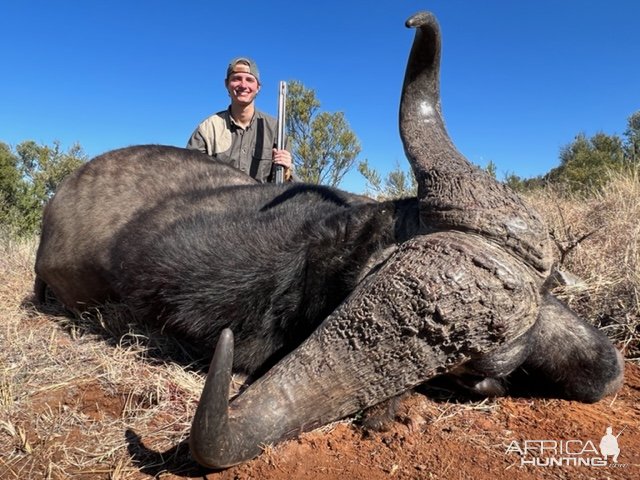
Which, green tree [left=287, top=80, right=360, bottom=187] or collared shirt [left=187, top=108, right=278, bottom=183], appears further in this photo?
green tree [left=287, top=80, right=360, bottom=187]

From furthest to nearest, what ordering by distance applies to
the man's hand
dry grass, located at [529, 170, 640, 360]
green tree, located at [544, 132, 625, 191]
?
1. green tree, located at [544, 132, 625, 191]
2. the man's hand
3. dry grass, located at [529, 170, 640, 360]

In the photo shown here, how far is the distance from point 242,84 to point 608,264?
4448 millimetres

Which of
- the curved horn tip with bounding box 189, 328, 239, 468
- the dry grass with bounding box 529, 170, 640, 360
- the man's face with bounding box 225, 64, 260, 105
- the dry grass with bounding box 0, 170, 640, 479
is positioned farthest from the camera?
the man's face with bounding box 225, 64, 260, 105

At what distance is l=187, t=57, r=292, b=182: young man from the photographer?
6449 mm

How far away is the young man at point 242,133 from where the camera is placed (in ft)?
21.2

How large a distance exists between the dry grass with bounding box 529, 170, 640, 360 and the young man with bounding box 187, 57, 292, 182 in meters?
3.32

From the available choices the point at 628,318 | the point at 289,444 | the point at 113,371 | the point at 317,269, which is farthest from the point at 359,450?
the point at 628,318

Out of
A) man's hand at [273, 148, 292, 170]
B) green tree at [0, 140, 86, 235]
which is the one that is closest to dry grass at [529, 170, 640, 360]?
man's hand at [273, 148, 292, 170]

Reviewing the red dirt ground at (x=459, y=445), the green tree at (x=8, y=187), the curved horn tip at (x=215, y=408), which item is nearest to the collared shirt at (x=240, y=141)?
the red dirt ground at (x=459, y=445)

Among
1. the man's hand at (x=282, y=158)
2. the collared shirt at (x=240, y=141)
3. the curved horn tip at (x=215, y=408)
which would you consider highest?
the collared shirt at (x=240, y=141)

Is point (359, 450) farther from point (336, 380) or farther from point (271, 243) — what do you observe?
point (271, 243)

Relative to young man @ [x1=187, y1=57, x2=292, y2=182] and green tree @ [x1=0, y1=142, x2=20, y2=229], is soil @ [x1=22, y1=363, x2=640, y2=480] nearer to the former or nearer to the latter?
young man @ [x1=187, y1=57, x2=292, y2=182]

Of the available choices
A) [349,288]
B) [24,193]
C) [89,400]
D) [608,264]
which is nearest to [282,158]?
[608,264]

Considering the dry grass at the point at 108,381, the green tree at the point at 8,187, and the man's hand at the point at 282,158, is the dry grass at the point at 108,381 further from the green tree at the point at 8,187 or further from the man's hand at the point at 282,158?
the green tree at the point at 8,187
